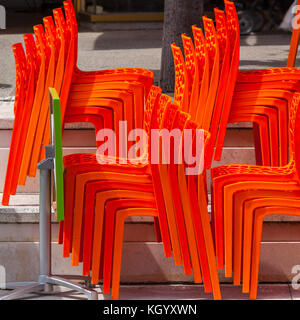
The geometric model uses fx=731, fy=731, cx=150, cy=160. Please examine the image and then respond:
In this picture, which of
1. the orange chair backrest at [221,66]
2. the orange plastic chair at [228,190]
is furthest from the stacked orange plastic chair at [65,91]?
the orange plastic chair at [228,190]

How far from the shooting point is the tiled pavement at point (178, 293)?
380 centimetres

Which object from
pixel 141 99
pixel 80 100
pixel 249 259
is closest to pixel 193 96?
pixel 141 99

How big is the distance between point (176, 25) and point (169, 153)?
2438mm

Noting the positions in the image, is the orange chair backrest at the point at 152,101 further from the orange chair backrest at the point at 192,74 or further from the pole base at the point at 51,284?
the pole base at the point at 51,284

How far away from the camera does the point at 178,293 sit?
3.90 meters

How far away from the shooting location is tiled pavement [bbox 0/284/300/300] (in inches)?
149

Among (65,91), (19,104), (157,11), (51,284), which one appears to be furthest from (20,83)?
(157,11)

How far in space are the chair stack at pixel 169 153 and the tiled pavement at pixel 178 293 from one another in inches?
15.5

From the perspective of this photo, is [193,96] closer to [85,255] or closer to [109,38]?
[85,255]

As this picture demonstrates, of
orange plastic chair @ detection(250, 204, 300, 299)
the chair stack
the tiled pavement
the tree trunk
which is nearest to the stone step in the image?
the tiled pavement

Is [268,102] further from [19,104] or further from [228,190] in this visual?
[19,104]

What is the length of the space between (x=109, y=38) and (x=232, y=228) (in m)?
7.50

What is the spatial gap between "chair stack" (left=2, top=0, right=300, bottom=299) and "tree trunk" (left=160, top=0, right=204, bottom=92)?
1.33m

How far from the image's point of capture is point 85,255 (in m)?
3.37
